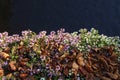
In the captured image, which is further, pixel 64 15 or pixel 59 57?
pixel 64 15

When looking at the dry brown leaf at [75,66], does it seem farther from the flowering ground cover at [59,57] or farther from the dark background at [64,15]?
the dark background at [64,15]

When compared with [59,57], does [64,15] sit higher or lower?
higher

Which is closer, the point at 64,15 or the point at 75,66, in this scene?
the point at 75,66

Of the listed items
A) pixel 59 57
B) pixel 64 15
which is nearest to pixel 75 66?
pixel 59 57

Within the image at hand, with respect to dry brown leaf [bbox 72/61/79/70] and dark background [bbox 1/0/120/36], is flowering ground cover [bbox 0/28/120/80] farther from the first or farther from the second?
dark background [bbox 1/0/120/36]

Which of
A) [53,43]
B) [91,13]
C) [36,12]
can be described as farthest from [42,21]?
[53,43]

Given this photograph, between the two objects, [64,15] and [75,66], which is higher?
[64,15]

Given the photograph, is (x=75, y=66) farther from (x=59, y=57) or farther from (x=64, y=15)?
→ (x=64, y=15)

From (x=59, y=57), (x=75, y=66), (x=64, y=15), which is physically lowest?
(x=75, y=66)
